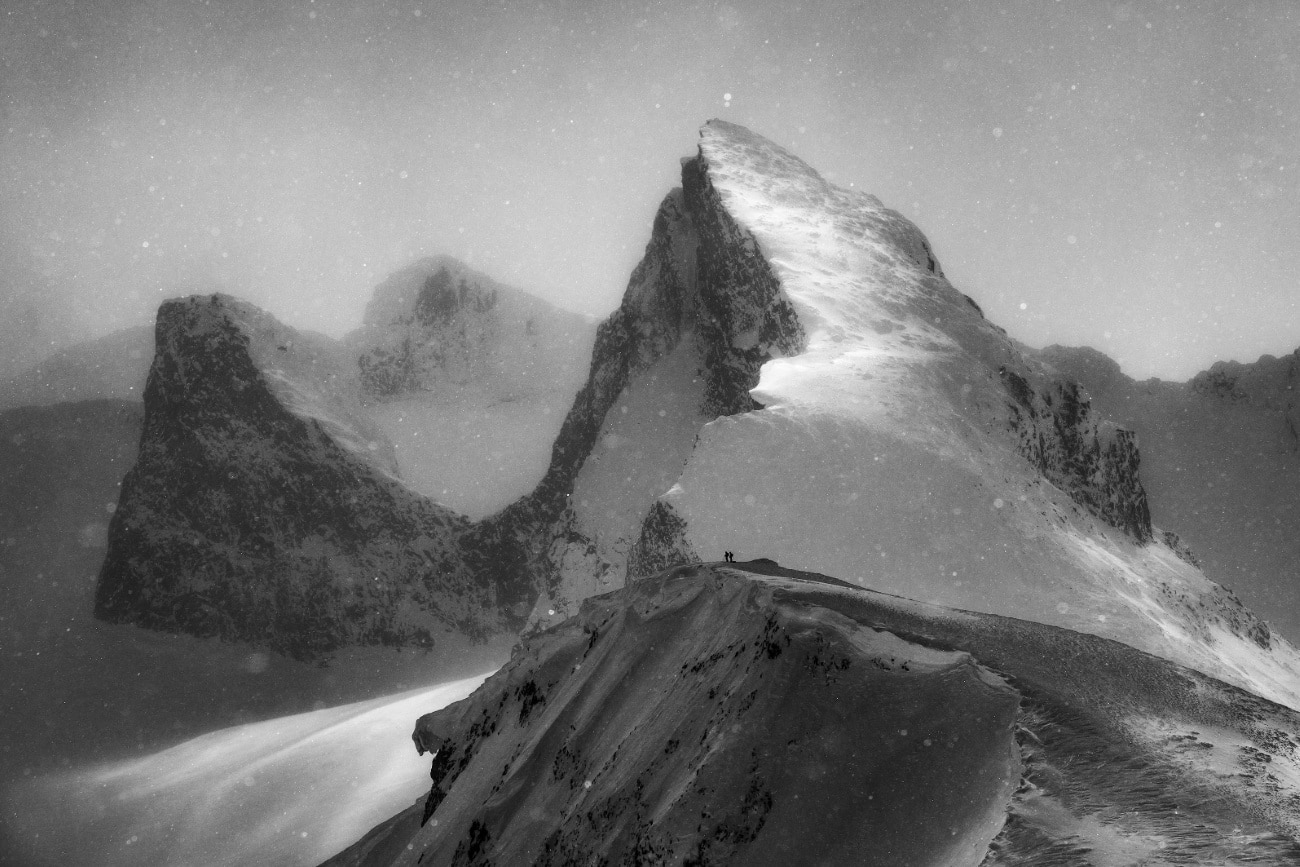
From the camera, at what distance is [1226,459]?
1980 inches

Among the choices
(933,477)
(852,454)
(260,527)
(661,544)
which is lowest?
(260,527)

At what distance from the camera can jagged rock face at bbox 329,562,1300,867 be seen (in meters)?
3.99

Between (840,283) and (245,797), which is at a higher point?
(840,283)

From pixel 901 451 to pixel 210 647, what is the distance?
50390 millimetres

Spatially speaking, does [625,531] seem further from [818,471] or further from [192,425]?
[192,425]

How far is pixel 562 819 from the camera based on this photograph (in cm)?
575

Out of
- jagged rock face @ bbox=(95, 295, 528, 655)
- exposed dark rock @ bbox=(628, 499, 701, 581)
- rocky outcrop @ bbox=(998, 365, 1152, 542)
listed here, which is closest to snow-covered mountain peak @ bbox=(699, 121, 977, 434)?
rocky outcrop @ bbox=(998, 365, 1152, 542)

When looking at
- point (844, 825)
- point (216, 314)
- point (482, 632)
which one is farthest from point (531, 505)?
point (844, 825)

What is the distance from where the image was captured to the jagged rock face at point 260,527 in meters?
53.8

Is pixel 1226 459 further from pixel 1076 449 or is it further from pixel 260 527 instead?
pixel 260 527

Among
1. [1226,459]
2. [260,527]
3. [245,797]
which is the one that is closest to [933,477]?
[245,797]

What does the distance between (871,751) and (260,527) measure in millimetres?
58384

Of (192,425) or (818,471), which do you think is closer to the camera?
(818,471)

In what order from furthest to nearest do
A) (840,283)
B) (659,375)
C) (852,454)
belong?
(659,375)
(840,283)
(852,454)
